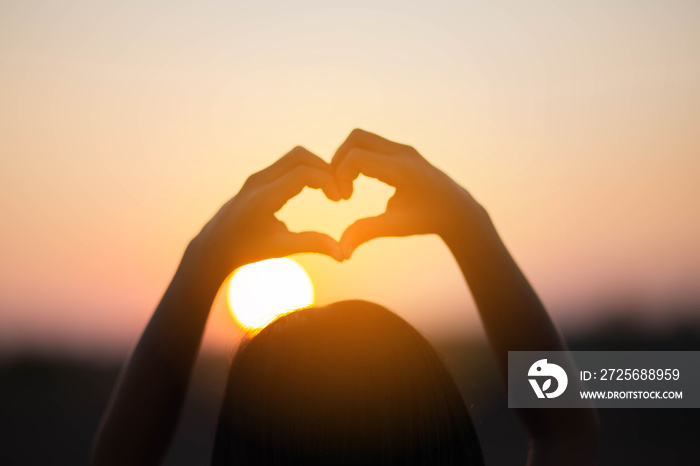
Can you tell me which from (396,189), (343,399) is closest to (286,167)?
(396,189)

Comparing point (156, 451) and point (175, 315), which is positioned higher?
point (175, 315)

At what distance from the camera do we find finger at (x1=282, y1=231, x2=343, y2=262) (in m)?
1.86

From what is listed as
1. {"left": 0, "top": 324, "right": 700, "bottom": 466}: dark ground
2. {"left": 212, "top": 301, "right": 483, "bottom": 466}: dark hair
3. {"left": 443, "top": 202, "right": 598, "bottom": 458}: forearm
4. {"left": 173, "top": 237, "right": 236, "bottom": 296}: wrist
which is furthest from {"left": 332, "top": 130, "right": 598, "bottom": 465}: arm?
{"left": 0, "top": 324, "right": 700, "bottom": 466}: dark ground

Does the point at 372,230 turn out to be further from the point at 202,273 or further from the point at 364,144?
the point at 202,273

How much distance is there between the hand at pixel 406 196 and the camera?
1.87 meters

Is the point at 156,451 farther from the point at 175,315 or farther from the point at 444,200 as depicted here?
the point at 444,200

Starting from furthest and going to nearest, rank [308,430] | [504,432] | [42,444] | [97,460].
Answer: [504,432]
[42,444]
[97,460]
[308,430]

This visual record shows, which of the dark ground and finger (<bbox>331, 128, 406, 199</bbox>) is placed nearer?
finger (<bbox>331, 128, 406, 199</bbox>)

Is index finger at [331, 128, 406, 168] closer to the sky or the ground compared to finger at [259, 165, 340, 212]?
closer to the sky

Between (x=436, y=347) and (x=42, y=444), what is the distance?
26.1m

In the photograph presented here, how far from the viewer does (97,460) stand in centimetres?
183

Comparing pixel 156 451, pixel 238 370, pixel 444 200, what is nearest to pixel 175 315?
pixel 238 370

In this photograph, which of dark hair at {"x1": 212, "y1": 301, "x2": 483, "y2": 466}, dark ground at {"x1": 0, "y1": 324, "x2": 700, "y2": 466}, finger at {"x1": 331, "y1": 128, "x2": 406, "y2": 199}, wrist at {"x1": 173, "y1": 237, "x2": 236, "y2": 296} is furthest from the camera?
dark ground at {"x1": 0, "y1": 324, "x2": 700, "y2": 466}

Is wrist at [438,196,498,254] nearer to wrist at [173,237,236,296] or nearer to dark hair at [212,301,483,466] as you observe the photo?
dark hair at [212,301,483,466]
